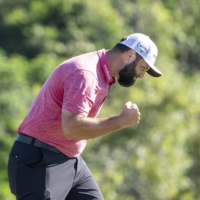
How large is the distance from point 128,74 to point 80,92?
1.39ft

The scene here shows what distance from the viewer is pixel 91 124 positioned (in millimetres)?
4066

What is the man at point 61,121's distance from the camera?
4105mm

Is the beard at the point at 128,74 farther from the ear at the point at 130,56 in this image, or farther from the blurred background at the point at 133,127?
the blurred background at the point at 133,127

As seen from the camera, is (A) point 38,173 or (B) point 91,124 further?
(A) point 38,173

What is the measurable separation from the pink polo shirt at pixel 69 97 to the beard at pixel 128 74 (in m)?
0.06

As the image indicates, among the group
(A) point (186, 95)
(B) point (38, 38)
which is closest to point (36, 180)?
(A) point (186, 95)

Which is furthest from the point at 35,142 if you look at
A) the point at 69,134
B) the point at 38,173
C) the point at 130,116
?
the point at 130,116

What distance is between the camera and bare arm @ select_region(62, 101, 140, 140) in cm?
403

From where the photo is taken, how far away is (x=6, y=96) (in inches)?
581

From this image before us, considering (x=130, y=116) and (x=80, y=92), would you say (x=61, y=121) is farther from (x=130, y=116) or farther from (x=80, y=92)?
(x=130, y=116)

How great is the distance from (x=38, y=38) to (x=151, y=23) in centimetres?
361

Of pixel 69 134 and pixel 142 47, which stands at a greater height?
pixel 142 47

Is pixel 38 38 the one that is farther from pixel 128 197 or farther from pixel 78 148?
pixel 78 148

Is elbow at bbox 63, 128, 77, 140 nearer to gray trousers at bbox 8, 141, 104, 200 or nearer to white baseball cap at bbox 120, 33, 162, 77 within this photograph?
Answer: gray trousers at bbox 8, 141, 104, 200
